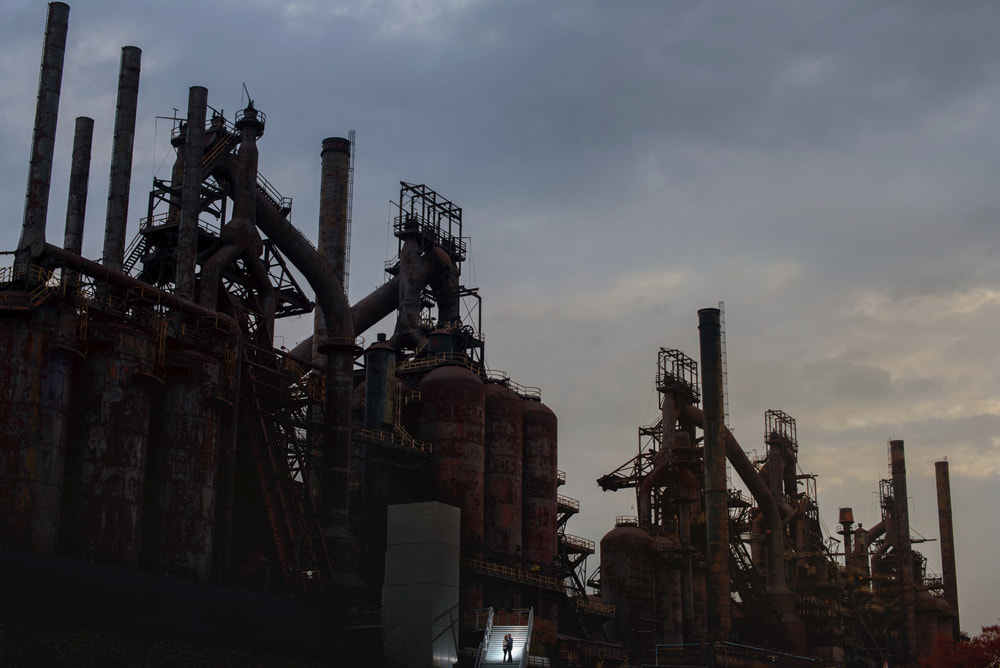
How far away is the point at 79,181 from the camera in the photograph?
45.9 meters

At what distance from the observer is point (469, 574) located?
50.8 meters

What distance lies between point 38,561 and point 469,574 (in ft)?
74.0

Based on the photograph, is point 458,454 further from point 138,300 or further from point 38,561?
point 38,561

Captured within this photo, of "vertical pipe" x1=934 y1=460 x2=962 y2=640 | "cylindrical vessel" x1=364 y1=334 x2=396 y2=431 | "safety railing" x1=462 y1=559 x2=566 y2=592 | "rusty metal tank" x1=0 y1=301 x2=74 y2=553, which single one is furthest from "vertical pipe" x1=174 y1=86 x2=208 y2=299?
"vertical pipe" x1=934 y1=460 x2=962 y2=640

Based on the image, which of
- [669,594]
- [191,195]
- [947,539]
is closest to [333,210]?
[191,195]

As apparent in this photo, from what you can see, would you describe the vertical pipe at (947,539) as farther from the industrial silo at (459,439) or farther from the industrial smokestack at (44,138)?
the industrial smokestack at (44,138)

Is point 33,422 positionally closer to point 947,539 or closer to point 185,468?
point 185,468

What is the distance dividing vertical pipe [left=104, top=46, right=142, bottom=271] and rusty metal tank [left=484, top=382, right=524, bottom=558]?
19.3 meters

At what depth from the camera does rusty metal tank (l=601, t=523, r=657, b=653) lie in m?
62.4

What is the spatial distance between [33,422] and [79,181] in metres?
14.2

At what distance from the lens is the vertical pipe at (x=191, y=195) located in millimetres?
44812

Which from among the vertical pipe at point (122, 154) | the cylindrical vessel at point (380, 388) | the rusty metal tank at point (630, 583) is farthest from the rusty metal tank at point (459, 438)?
the vertical pipe at point (122, 154)

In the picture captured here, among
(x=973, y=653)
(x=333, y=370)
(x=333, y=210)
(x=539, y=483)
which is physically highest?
(x=333, y=210)

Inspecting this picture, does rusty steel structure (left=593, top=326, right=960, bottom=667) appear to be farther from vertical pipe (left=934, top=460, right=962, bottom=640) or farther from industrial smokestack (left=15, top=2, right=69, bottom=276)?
industrial smokestack (left=15, top=2, right=69, bottom=276)
